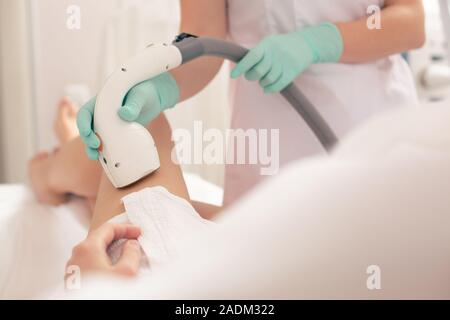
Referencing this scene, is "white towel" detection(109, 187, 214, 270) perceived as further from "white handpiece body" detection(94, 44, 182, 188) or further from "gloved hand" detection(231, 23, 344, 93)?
"gloved hand" detection(231, 23, 344, 93)

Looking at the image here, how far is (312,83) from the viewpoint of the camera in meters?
0.81

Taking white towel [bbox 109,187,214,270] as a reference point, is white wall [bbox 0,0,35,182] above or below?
above

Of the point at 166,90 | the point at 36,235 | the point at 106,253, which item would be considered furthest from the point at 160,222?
the point at 36,235

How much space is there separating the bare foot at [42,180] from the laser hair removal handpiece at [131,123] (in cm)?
31

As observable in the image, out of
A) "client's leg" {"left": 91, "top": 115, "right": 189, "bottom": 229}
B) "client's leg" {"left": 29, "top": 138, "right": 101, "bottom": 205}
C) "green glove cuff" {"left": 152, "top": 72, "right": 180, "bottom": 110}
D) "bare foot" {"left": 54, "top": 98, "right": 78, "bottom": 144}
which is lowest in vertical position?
"client's leg" {"left": 91, "top": 115, "right": 189, "bottom": 229}

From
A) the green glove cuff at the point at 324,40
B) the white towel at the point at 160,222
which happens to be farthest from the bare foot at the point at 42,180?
the green glove cuff at the point at 324,40

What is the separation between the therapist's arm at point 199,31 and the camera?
2.43ft

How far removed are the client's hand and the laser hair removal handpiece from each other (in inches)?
3.4

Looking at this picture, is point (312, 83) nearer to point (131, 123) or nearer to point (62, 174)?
point (131, 123)

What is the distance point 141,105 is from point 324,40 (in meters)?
0.31

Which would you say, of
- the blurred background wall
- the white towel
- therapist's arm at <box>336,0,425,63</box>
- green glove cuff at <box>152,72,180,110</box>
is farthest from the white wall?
therapist's arm at <box>336,0,425,63</box>

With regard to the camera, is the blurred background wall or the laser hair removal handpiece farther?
the blurred background wall

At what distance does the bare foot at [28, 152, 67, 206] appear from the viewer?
878 millimetres
